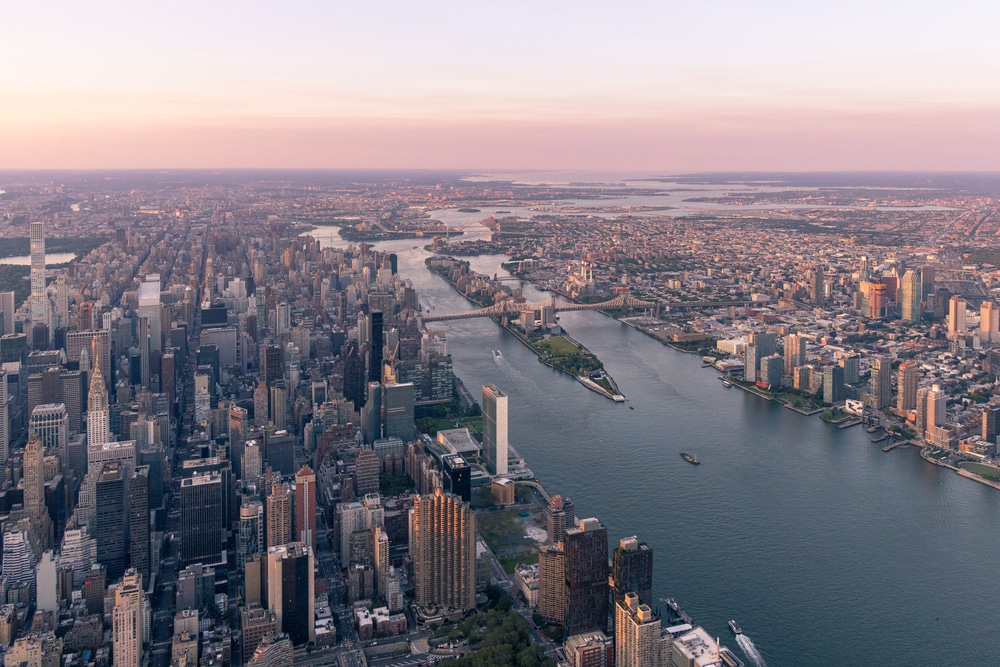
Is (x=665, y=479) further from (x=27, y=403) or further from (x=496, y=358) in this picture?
(x=27, y=403)

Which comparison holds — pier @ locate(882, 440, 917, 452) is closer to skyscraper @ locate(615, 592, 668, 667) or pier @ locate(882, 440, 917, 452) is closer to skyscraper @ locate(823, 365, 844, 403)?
skyscraper @ locate(823, 365, 844, 403)

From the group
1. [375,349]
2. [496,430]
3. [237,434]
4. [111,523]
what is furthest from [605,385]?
[111,523]

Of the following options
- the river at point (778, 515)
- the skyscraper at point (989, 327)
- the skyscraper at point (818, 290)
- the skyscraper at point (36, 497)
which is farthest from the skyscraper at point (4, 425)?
the skyscraper at point (818, 290)

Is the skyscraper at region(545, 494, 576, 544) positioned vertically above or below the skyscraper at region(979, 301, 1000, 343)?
below

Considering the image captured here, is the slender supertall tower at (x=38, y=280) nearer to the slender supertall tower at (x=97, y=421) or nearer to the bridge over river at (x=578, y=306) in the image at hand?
the slender supertall tower at (x=97, y=421)

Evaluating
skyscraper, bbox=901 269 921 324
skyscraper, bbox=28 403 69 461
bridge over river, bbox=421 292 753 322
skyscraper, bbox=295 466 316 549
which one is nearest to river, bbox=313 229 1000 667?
skyscraper, bbox=295 466 316 549

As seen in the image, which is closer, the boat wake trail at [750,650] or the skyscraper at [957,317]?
the boat wake trail at [750,650]
